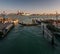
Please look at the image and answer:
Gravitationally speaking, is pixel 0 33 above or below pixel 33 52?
above

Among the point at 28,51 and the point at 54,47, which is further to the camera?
the point at 54,47

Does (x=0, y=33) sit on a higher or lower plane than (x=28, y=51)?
higher

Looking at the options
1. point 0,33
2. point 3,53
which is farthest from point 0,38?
point 3,53

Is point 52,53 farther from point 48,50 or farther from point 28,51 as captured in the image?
point 28,51

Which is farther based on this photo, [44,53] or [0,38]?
[0,38]

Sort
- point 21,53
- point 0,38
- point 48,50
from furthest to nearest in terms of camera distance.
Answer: point 0,38
point 48,50
point 21,53

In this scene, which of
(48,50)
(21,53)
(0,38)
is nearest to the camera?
(21,53)

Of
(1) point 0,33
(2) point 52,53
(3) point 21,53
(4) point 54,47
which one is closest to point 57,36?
(4) point 54,47

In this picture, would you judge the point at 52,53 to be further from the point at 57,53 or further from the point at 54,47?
the point at 54,47
